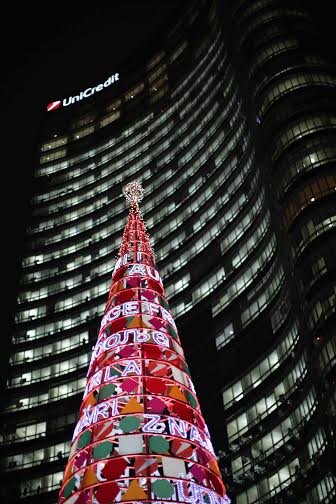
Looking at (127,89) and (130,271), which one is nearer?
(130,271)

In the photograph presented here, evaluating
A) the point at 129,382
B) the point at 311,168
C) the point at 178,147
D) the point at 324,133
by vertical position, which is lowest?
the point at 129,382

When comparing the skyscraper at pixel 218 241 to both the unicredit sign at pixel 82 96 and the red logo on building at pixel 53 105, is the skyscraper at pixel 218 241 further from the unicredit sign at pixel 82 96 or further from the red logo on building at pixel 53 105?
the red logo on building at pixel 53 105

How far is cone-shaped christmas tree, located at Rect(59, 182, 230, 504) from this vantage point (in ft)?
48.0

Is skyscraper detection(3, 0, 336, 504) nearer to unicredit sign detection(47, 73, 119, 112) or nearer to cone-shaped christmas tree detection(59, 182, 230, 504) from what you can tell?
unicredit sign detection(47, 73, 119, 112)

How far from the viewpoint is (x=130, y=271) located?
70.0 feet

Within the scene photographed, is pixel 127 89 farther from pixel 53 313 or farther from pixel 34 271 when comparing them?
pixel 53 313

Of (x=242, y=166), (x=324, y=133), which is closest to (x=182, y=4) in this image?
(x=242, y=166)

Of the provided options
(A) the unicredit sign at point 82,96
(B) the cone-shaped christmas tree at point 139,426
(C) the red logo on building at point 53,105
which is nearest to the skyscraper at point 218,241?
(A) the unicredit sign at point 82,96

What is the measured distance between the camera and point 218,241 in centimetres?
6159

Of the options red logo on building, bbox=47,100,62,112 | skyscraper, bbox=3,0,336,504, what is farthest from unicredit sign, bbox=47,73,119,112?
skyscraper, bbox=3,0,336,504

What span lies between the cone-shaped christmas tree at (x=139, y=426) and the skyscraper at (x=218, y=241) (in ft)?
64.8

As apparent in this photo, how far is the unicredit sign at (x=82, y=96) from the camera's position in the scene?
10619cm

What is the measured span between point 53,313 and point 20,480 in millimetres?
23190

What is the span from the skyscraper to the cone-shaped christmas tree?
19.7m
